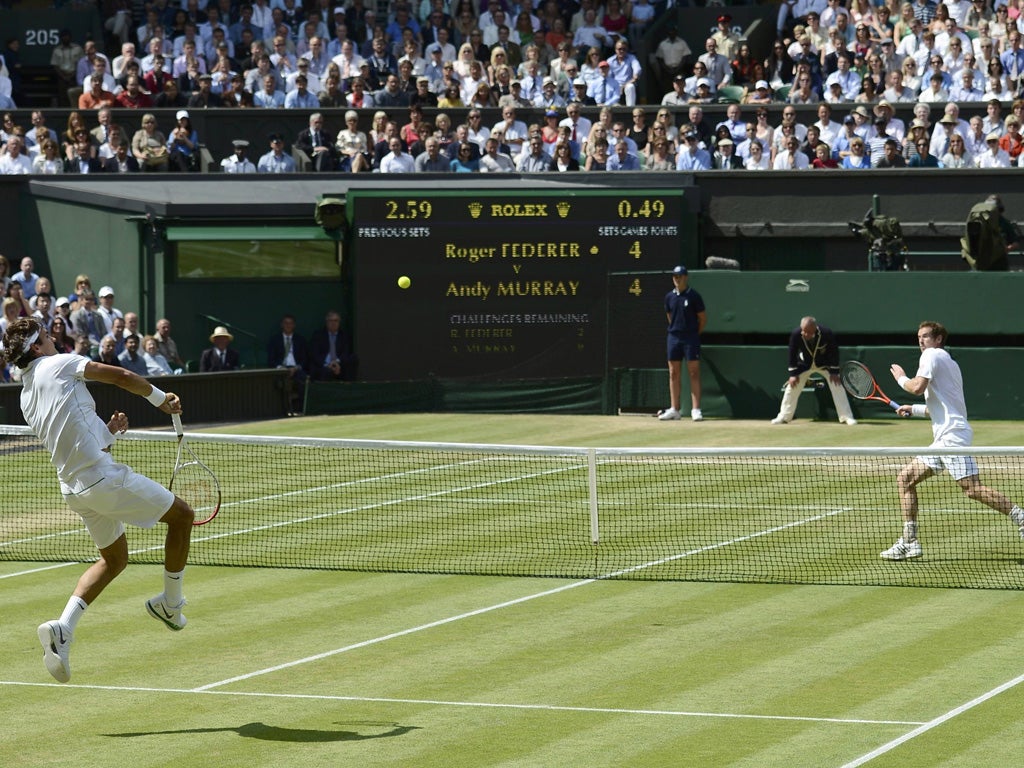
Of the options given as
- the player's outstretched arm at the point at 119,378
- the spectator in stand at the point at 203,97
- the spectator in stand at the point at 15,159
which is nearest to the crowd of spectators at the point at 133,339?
the spectator in stand at the point at 15,159

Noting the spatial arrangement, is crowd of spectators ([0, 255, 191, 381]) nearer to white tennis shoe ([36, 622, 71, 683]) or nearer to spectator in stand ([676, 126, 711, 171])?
spectator in stand ([676, 126, 711, 171])

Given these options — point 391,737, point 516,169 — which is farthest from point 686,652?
point 516,169

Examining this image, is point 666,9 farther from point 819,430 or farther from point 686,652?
point 686,652

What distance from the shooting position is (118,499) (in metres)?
9.13

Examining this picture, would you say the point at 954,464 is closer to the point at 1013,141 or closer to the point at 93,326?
the point at 1013,141

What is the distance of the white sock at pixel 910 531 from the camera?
13.2 m

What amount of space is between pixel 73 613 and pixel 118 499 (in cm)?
62

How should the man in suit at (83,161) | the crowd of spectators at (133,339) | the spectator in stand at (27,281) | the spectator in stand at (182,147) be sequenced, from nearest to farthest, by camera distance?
the crowd of spectators at (133,339) → the spectator in stand at (27,281) → the man in suit at (83,161) → the spectator in stand at (182,147)


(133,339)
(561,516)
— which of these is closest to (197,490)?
(561,516)

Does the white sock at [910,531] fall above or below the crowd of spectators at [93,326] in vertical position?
below

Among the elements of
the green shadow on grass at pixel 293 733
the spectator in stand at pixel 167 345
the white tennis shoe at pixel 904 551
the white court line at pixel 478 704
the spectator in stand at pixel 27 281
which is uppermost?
the spectator in stand at pixel 27 281

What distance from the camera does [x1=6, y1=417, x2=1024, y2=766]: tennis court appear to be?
812 centimetres

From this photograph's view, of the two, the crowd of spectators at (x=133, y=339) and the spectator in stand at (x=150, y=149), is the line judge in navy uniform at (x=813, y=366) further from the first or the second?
the spectator in stand at (x=150, y=149)

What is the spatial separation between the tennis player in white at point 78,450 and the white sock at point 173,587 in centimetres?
31
